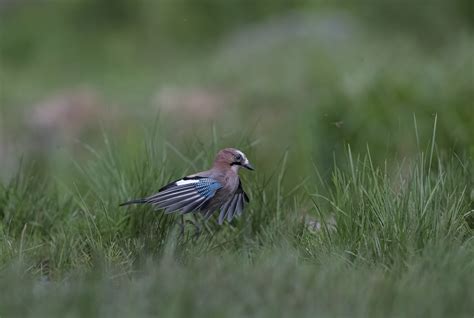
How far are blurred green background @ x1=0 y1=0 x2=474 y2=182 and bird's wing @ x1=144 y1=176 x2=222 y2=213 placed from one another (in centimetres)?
107

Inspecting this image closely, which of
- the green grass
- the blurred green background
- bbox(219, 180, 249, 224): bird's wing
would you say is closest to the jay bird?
bbox(219, 180, 249, 224): bird's wing

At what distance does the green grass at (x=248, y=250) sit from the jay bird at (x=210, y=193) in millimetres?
183

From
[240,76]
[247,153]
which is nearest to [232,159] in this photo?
[247,153]

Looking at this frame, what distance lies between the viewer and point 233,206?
16.4ft

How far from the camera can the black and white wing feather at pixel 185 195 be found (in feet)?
15.4

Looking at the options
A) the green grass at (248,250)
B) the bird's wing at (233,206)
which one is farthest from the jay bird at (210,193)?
the green grass at (248,250)

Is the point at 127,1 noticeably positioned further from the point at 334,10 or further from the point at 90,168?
the point at 90,168

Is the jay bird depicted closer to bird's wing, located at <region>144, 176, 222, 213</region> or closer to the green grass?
bird's wing, located at <region>144, 176, 222, 213</region>

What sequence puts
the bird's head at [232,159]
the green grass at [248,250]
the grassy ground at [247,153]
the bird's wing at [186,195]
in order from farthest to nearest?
the bird's head at [232,159]
the bird's wing at [186,195]
the grassy ground at [247,153]
the green grass at [248,250]

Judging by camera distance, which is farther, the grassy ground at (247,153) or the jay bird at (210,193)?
the jay bird at (210,193)

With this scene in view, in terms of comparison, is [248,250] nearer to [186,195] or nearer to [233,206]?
[233,206]

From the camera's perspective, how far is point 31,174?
606cm

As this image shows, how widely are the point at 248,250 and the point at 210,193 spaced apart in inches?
15.5

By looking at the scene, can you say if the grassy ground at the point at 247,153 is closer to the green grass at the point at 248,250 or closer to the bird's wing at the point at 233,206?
the green grass at the point at 248,250
